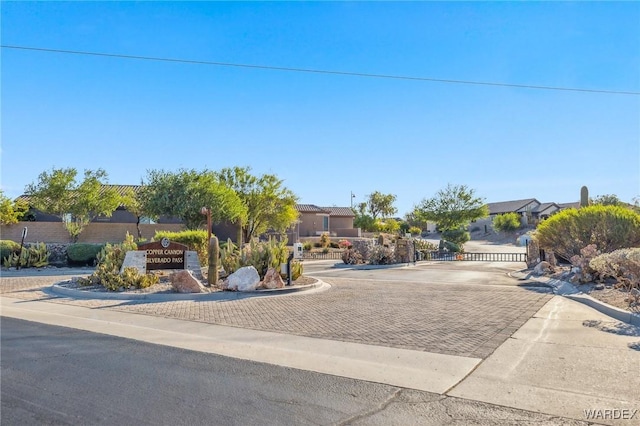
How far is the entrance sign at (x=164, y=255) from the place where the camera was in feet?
50.4

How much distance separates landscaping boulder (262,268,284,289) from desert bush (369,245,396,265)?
43.4ft

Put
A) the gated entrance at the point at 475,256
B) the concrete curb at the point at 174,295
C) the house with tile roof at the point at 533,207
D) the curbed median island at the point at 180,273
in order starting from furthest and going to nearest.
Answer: the house with tile roof at the point at 533,207, the gated entrance at the point at 475,256, the curbed median island at the point at 180,273, the concrete curb at the point at 174,295

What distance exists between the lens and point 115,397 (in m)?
5.20

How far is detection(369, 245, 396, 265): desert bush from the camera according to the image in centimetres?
2702

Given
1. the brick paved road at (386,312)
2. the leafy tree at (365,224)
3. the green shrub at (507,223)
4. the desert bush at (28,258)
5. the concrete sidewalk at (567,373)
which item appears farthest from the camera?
the green shrub at (507,223)

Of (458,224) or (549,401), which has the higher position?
(458,224)

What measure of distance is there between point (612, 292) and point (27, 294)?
16258mm

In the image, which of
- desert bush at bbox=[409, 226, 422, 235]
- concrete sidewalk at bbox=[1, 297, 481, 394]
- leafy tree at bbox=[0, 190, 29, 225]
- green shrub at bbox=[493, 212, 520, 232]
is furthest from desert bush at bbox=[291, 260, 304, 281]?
green shrub at bbox=[493, 212, 520, 232]

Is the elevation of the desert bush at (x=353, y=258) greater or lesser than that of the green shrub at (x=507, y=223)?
lesser

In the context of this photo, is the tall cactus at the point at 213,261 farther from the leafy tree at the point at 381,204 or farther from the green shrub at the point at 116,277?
the leafy tree at the point at 381,204

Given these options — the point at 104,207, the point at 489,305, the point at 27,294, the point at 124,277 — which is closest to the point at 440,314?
the point at 489,305

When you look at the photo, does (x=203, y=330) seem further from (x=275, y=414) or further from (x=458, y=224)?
(x=458, y=224)

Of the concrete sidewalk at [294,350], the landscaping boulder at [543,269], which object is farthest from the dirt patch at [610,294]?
the concrete sidewalk at [294,350]

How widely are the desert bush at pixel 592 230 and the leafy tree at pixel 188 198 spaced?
725 inches
